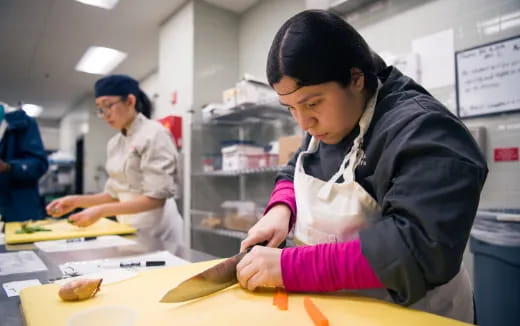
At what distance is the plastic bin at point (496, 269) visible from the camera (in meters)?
1.36

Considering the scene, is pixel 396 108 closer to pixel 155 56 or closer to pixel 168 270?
pixel 168 270

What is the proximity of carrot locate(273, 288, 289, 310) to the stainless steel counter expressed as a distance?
439 mm

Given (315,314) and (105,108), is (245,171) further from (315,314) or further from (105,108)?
(315,314)

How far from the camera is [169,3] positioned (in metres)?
3.29

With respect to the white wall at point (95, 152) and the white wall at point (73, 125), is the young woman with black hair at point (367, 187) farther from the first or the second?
the white wall at point (73, 125)

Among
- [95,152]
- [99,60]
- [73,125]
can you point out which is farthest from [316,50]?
[73,125]

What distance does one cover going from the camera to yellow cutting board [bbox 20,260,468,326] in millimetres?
523

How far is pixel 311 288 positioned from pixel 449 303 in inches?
12.3

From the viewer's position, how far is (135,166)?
179 centimetres

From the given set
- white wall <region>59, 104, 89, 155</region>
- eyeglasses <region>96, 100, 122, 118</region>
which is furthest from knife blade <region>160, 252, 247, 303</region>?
white wall <region>59, 104, 89, 155</region>

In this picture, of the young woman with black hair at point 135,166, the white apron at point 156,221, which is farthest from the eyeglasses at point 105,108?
the white apron at point 156,221

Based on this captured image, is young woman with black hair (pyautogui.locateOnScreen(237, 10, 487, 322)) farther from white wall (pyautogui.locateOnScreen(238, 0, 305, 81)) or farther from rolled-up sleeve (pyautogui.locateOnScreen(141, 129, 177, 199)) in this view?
white wall (pyautogui.locateOnScreen(238, 0, 305, 81))

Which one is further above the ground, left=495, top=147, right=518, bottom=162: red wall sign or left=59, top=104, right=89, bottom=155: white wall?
left=59, top=104, right=89, bottom=155: white wall

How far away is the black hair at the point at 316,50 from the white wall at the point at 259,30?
7.70 ft
